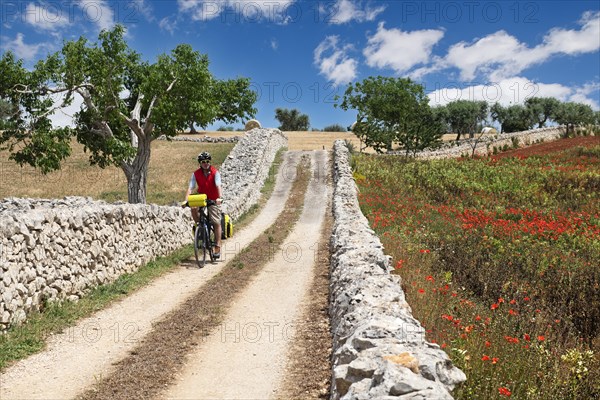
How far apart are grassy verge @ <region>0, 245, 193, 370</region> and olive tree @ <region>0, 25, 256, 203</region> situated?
11547 millimetres

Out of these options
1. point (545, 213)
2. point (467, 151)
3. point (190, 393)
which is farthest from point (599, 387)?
point (467, 151)

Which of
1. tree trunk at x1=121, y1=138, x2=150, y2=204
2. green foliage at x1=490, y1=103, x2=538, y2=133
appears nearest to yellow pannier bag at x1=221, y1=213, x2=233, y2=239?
tree trunk at x1=121, y1=138, x2=150, y2=204

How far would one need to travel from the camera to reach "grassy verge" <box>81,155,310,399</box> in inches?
204

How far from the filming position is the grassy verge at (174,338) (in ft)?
17.0

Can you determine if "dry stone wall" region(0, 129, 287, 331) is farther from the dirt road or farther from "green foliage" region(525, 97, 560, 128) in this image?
"green foliage" region(525, 97, 560, 128)

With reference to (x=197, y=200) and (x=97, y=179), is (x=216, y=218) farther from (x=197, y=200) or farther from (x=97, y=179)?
(x=97, y=179)

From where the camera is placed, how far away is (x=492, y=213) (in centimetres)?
2181

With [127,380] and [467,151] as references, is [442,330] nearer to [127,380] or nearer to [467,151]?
[127,380]

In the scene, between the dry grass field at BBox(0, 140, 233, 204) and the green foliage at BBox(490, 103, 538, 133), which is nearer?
the dry grass field at BBox(0, 140, 233, 204)

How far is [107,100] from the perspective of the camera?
69.8 ft

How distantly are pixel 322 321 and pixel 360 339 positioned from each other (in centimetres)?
302

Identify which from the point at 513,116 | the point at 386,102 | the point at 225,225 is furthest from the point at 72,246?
the point at 513,116

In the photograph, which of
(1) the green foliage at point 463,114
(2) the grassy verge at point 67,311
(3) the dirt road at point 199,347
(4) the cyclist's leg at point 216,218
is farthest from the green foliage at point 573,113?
(3) the dirt road at point 199,347

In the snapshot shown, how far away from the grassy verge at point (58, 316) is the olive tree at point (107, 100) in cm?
1155
